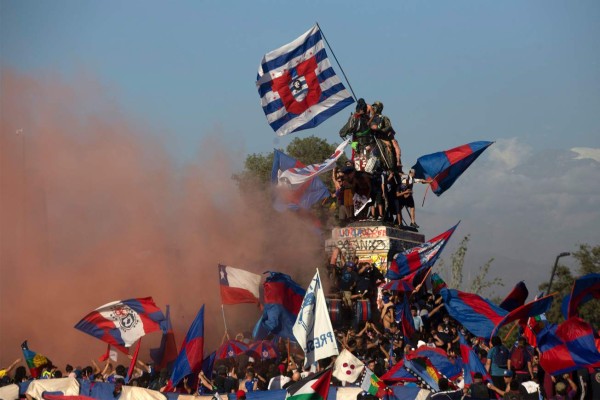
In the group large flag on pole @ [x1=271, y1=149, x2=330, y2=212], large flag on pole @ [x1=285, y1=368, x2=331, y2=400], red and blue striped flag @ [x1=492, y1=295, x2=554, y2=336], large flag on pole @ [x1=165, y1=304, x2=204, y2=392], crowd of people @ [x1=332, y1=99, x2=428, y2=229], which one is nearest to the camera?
large flag on pole @ [x1=285, y1=368, x2=331, y2=400]

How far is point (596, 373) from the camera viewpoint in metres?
16.6

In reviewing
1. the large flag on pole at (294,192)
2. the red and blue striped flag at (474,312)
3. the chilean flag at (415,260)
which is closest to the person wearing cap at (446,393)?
the red and blue striped flag at (474,312)

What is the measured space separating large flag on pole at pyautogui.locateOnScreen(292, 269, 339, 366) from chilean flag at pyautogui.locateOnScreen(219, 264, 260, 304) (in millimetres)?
4900

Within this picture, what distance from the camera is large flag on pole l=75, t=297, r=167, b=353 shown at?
884 inches

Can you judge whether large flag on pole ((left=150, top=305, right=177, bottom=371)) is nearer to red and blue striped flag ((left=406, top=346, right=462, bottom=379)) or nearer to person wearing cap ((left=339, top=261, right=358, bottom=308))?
person wearing cap ((left=339, top=261, right=358, bottom=308))

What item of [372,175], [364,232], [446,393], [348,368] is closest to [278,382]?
[348,368]

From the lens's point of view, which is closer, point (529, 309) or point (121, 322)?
point (529, 309)

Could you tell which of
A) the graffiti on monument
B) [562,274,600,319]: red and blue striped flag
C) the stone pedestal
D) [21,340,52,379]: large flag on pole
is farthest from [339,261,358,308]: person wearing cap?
[562,274,600,319]: red and blue striped flag

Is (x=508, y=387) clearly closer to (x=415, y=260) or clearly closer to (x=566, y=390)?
Answer: (x=566, y=390)

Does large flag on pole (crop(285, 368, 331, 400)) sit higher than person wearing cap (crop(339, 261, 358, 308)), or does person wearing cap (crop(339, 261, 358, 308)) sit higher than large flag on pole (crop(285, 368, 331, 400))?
person wearing cap (crop(339, 261, 358, 308))

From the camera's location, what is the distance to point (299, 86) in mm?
28266

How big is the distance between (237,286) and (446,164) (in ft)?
20.1

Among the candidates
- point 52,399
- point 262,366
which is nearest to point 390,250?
point 262,366

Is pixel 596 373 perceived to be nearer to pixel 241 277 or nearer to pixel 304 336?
pixel 304 336
